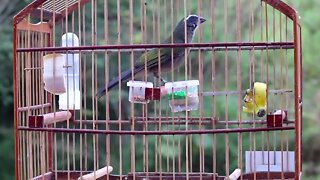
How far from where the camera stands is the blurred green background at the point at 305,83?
4.18 metres

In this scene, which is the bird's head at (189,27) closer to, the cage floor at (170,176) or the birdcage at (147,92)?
the birdcage at (147,92)

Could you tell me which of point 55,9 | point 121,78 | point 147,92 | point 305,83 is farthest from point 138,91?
point 305,83

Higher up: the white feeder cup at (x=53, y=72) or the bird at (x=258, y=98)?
the white feeder cup at (x=53, y=72)

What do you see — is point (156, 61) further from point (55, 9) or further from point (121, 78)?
point (55, 9)

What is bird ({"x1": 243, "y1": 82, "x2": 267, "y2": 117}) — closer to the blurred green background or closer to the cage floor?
the cage floor

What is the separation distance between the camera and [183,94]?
232cm

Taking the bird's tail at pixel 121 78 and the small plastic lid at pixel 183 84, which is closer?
the small plastic lid at pixel 183 84

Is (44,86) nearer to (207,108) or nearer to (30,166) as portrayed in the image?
(30,166)

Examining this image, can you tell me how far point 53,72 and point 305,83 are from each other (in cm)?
240

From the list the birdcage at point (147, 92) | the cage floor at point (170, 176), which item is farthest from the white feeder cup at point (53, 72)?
the cage floor at point (170, 176)

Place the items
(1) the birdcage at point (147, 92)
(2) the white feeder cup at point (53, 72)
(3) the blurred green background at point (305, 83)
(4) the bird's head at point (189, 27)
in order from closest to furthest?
(1) the birdcage at point (147, 92) → (2) the white feeder cup at point (53, 72) → (4) the bird's head at point (189, 27) → (3) the blurred green background at point (305, 83)

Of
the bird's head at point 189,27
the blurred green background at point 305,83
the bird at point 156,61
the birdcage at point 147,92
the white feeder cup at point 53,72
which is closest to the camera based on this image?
the birdcage at point 147,92

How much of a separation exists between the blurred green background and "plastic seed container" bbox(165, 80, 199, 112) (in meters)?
Result: 1.93

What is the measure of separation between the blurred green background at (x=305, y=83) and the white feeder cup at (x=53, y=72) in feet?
5.68
